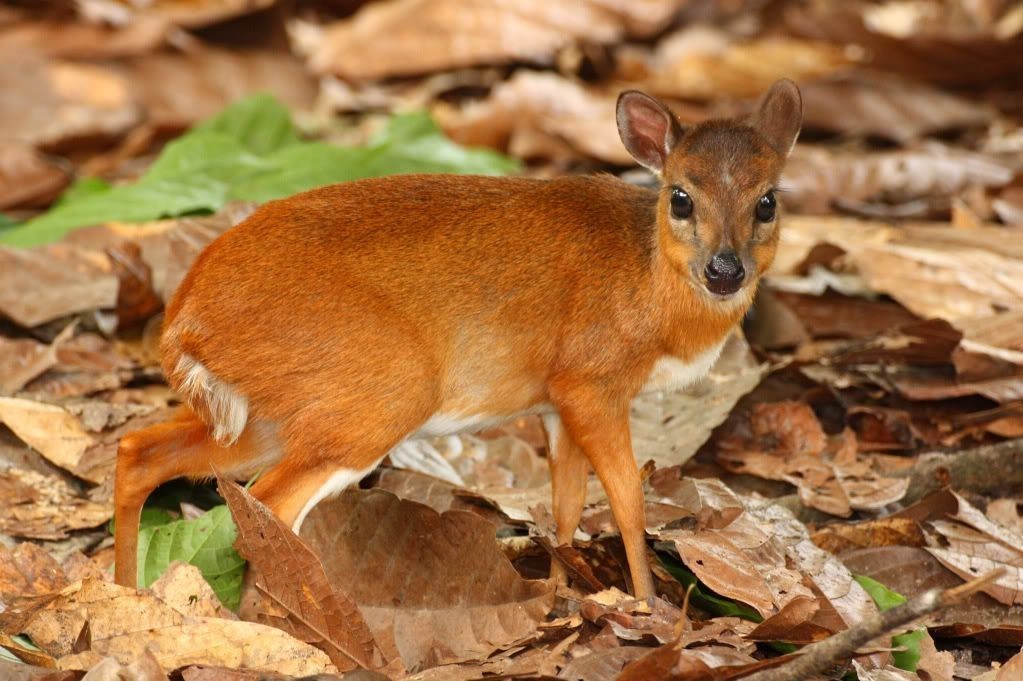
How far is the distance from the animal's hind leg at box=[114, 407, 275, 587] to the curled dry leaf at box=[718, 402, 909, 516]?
7.49ft

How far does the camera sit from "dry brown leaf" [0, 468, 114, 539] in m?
5.19

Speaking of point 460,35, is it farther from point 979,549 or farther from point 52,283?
point 979,549

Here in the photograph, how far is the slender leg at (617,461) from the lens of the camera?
490cm

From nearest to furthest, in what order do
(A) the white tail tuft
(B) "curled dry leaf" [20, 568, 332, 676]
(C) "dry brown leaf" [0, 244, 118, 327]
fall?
(B) "curled dry leaf" [20, 568, 332, 676], (A) the white tail tuft, (C) "dry brown leaf" [0, 244, 118, 327]

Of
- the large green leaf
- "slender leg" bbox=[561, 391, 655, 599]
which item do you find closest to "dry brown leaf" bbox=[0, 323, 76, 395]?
the large green leaf

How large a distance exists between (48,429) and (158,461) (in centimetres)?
96

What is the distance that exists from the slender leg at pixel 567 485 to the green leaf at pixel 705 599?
0.38 metres

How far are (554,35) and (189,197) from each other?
523 centimetres

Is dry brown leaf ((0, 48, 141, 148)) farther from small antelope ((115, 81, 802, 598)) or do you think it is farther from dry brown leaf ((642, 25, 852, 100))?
small antelope ((115, 81, 802, 598))

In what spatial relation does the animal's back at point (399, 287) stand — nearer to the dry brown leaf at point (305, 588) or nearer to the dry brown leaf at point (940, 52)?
the dry brown leaf at point (305, 588)

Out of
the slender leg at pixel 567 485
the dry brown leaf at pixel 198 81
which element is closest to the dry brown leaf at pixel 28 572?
the slender leg at pixel 567 485

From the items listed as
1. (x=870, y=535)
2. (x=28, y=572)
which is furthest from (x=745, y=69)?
(x=28, y=572)

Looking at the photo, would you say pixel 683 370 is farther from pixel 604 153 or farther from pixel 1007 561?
pixel 604 153

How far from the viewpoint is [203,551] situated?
4867 mm
